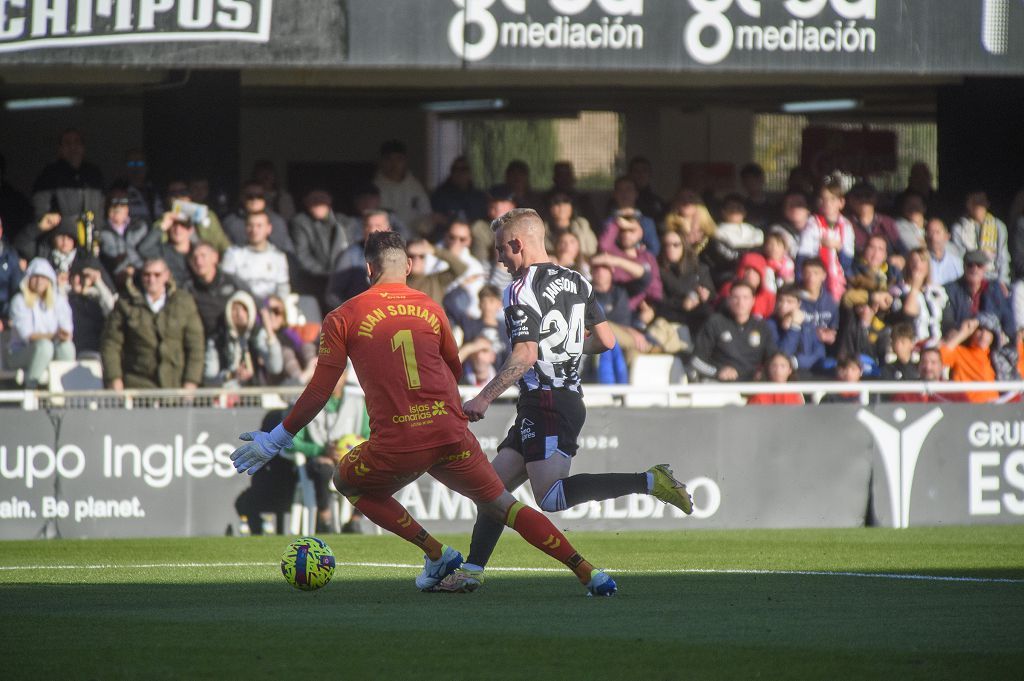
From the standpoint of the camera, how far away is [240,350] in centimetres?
1592

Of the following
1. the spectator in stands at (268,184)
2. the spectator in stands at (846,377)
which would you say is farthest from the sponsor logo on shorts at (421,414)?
the spectator in stands at (268,184)

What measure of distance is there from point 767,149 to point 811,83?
192 inches

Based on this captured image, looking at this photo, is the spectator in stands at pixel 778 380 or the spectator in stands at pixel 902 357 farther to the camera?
the spectator in stands at pixel 902 357

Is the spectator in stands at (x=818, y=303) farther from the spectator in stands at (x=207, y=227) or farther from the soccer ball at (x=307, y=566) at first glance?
the soccer ball at (x=307, y=566)

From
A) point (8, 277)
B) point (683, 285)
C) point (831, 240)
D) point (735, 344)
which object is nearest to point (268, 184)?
point (8, 277)

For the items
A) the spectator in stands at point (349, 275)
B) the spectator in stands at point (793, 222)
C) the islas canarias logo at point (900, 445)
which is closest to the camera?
the islas canarias logo at point (900, 445)

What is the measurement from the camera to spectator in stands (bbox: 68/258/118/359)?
1603 centimetres

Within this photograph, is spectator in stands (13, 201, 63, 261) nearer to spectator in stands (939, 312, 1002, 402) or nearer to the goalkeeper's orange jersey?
the goalkeeper's orange jersey

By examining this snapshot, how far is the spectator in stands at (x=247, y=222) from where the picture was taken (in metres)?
16.6

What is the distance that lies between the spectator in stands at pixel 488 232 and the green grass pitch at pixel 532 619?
5.53 meters

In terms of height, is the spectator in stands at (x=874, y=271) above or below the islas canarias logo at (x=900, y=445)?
above

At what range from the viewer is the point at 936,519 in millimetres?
15773

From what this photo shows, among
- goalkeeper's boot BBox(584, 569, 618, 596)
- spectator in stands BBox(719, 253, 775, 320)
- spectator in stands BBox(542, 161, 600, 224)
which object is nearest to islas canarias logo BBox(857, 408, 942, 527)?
spectator in stands BBox(719, 253, 775, 320)

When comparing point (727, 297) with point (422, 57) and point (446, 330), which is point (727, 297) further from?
point (446, 330)
